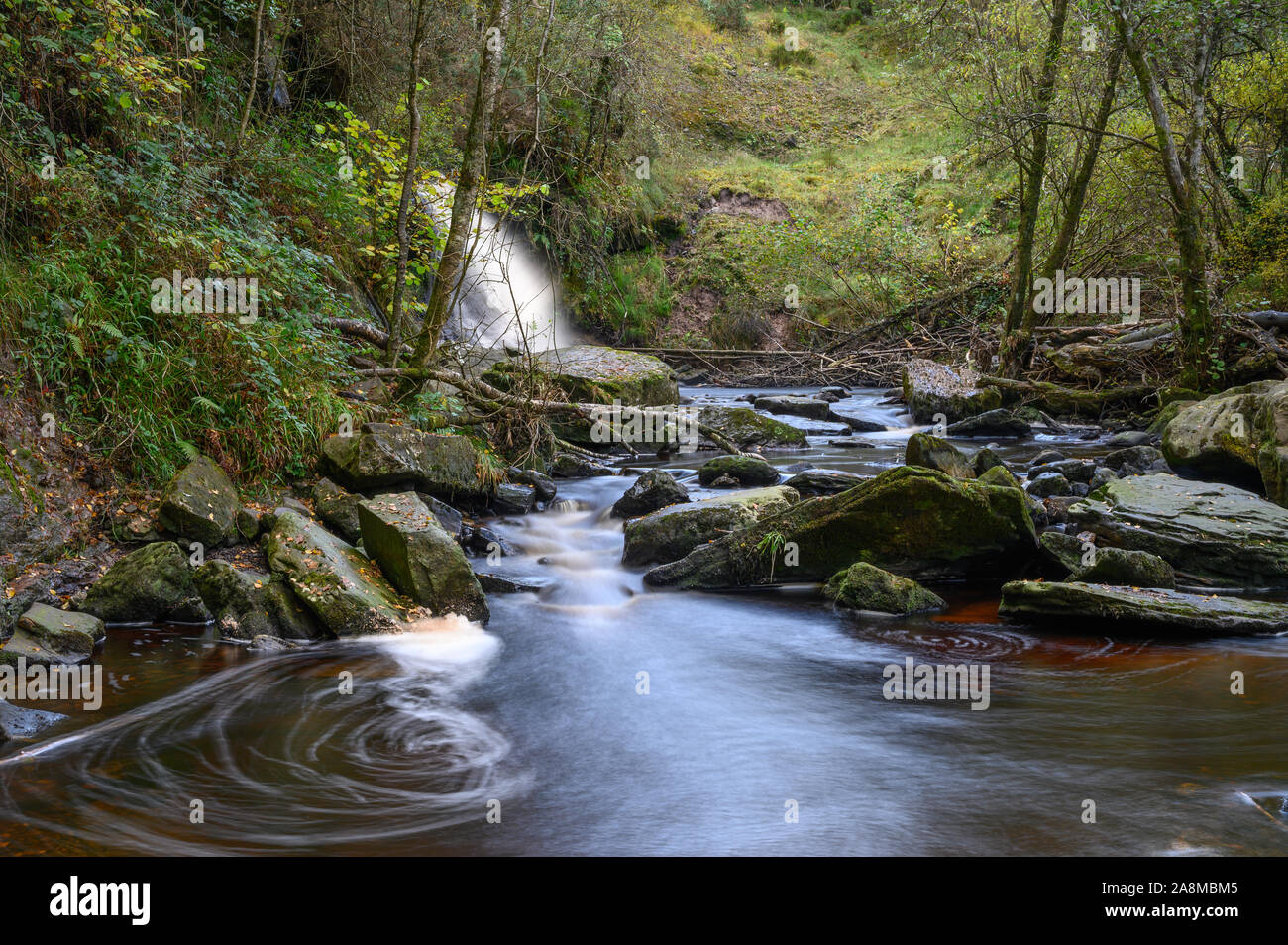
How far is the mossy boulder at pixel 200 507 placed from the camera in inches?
239

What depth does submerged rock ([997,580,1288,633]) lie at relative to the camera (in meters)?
5.48

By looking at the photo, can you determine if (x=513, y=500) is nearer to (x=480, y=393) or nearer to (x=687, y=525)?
(x=480, y=393)

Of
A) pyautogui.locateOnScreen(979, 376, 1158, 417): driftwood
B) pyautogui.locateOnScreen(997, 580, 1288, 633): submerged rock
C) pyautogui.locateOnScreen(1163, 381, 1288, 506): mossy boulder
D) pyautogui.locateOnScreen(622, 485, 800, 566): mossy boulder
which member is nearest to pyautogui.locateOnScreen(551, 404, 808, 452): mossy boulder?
pyautogui.locateOnScreen(622, 485, 800, 566): mossy boulder

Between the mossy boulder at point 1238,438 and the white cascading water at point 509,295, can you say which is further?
the white cascading water at point 509,295

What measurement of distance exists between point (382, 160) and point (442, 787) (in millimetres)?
7514

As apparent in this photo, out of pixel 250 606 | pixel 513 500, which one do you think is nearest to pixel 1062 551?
pixel 513 500

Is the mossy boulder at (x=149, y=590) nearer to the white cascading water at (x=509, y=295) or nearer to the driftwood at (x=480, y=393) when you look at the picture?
the driftwood at (x=480, y=393)

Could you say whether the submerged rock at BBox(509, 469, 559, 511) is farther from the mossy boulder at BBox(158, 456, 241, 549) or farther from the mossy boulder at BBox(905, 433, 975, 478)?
the mossy boulder at BBox(905, 433, 975, 478)

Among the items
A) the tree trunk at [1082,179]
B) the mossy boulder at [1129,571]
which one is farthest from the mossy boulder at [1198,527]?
the tree trunk at [1082,179]

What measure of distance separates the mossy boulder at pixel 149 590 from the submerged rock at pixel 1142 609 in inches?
227

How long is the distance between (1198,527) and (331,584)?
21.8ft

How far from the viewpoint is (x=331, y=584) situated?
18.7ft

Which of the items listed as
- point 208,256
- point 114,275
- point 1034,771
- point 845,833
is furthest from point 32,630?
point 1034,771
